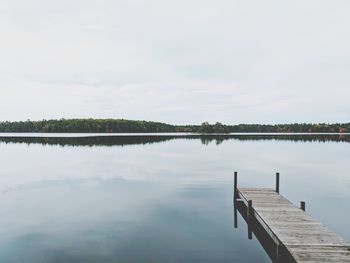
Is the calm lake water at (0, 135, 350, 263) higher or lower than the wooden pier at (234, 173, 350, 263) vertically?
lower

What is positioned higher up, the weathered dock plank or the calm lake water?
the weathered dock plank

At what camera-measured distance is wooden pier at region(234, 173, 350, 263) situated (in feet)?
30.0

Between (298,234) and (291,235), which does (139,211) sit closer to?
(291,235)

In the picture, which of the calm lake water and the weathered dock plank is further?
the calm lake water

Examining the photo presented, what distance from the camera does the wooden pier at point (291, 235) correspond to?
916 centimetres

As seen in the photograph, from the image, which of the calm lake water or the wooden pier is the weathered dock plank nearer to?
the wooden pier

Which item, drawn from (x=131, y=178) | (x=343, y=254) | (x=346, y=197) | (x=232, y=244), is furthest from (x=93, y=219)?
(x=346, y=197)

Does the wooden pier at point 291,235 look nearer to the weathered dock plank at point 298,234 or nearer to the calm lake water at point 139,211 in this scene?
the weathered dock plank at point 298,234

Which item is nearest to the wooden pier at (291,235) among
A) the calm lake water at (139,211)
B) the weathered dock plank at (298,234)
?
the weathered dock plank at (298,234)

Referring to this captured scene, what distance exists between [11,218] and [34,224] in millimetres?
2140

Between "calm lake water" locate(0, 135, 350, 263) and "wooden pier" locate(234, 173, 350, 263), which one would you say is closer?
"wooden pier" locate(234, 173, 350, 263)

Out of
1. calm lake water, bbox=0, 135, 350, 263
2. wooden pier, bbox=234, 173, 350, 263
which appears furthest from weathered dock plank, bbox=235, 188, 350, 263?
calm lake water, bbox=0, 135, 350, 263

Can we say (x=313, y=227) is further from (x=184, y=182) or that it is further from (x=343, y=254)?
(x=184, y=182)

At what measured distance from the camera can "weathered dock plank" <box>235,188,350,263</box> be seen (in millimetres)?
9062
